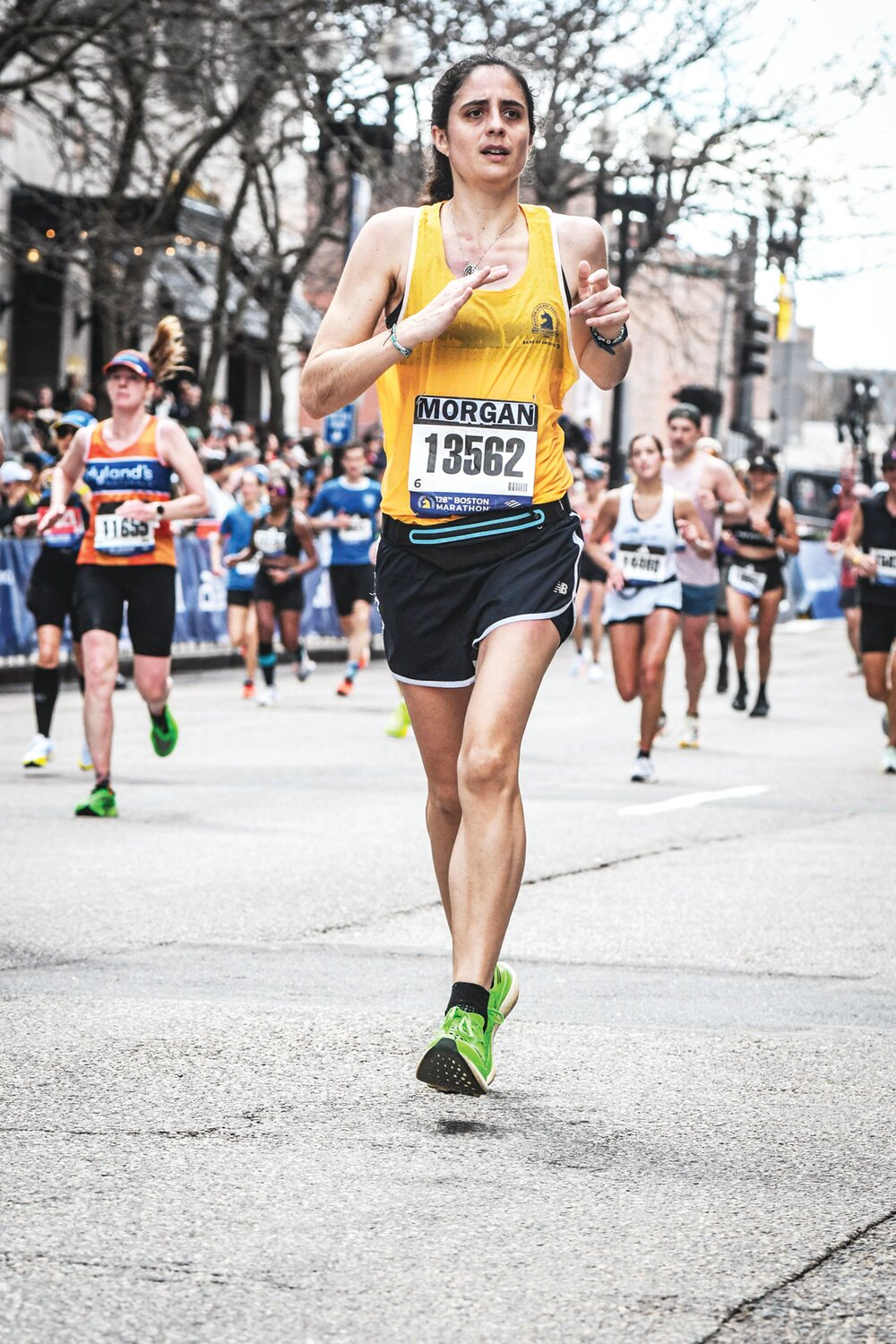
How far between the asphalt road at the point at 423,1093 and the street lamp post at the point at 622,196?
17.8 meters

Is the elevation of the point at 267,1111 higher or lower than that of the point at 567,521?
lower

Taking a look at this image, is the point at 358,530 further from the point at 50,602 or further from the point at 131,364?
the point at 131,364

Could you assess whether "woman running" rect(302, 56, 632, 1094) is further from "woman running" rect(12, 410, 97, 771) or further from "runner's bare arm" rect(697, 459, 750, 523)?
"runner's bare arm" rect(697, 459, 750, 523)

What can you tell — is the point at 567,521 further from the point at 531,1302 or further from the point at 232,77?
the point at 232,77

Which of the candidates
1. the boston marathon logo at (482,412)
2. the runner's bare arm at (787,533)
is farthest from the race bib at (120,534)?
the runner's bare arm at (787,533)

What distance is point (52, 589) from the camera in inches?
481

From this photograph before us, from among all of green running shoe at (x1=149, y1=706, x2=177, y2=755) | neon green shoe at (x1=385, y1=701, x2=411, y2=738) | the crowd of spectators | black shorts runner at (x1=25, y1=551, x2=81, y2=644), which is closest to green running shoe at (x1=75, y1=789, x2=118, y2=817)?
green running shoe at (x1=149, y1=706, x2=177, y2=755)

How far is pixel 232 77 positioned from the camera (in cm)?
2197

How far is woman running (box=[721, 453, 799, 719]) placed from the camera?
1705 cm

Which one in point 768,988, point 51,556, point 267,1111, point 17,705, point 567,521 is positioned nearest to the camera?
point 267,1111

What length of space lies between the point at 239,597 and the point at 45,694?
6592mm

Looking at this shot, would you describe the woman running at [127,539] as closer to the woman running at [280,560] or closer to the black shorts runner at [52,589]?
the black shorts runner at [52,589]

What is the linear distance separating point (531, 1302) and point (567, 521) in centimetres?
217

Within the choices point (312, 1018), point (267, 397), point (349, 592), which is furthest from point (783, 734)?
point (267, 397)
